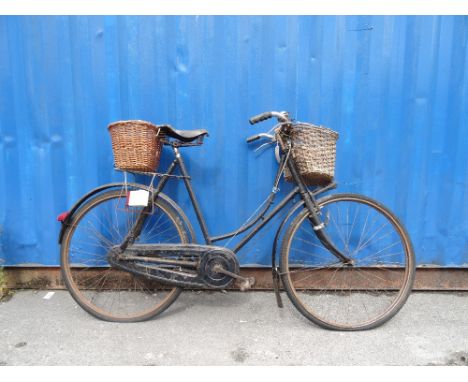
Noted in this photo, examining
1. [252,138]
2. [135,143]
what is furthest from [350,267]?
[135,143]

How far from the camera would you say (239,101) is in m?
3.24

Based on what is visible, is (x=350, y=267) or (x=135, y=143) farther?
(x=350, y=267)

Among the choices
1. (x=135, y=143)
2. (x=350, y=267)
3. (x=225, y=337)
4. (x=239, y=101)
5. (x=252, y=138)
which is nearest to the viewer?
(x=135, y=143)

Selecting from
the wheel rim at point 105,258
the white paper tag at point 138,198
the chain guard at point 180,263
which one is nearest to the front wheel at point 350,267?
the chain guard at point 180,263

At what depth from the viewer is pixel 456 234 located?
3395mm

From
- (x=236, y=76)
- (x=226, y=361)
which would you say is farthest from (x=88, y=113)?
(x=226, y=361)

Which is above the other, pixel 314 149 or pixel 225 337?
pixel 314 149

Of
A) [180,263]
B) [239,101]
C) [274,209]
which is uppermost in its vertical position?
[239,101]

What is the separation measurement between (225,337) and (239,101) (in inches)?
73.8

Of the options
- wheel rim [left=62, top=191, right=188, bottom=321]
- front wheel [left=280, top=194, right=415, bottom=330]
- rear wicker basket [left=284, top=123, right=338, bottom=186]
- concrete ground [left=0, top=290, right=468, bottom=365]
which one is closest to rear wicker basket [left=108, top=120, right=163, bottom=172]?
wheel rim [left=62, top=191, right=188, bottom=321]

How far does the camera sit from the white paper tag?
→ 2922mm

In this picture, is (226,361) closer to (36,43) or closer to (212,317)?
(212,317)

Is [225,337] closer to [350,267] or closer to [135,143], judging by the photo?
[350,267]
